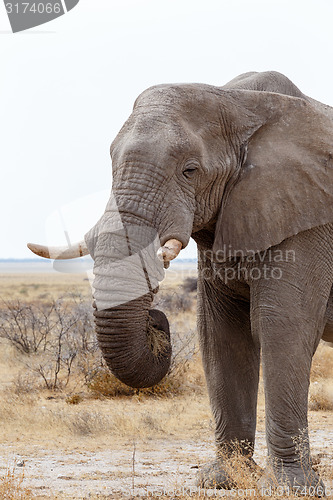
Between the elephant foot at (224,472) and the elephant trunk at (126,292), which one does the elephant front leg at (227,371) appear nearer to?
the elephant foot at (224,472)

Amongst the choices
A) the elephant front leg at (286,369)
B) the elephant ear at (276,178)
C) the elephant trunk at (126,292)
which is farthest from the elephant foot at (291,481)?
the elephant ear at (276,178)

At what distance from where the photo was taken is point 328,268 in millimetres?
5523

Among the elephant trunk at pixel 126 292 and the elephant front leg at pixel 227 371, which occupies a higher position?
the elephant trunk at pixel 126 292

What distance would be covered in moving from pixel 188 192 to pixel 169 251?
1.77 feet

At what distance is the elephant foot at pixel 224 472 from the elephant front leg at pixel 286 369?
0.38m

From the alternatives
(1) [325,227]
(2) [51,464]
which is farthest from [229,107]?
(2) [51,464]

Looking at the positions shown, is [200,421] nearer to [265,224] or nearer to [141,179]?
[265,224]

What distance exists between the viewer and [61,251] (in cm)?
520

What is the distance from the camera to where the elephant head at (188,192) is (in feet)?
15.3

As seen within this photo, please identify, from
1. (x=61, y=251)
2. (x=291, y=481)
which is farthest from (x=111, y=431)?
(x=61, y=251)

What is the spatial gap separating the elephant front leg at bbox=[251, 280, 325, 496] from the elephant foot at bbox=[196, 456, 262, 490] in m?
0.38

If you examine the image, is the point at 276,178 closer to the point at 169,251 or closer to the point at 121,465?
the point at 169,251

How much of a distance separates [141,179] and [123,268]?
60cm

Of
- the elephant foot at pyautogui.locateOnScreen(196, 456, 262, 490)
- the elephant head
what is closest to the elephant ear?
the elephant head
